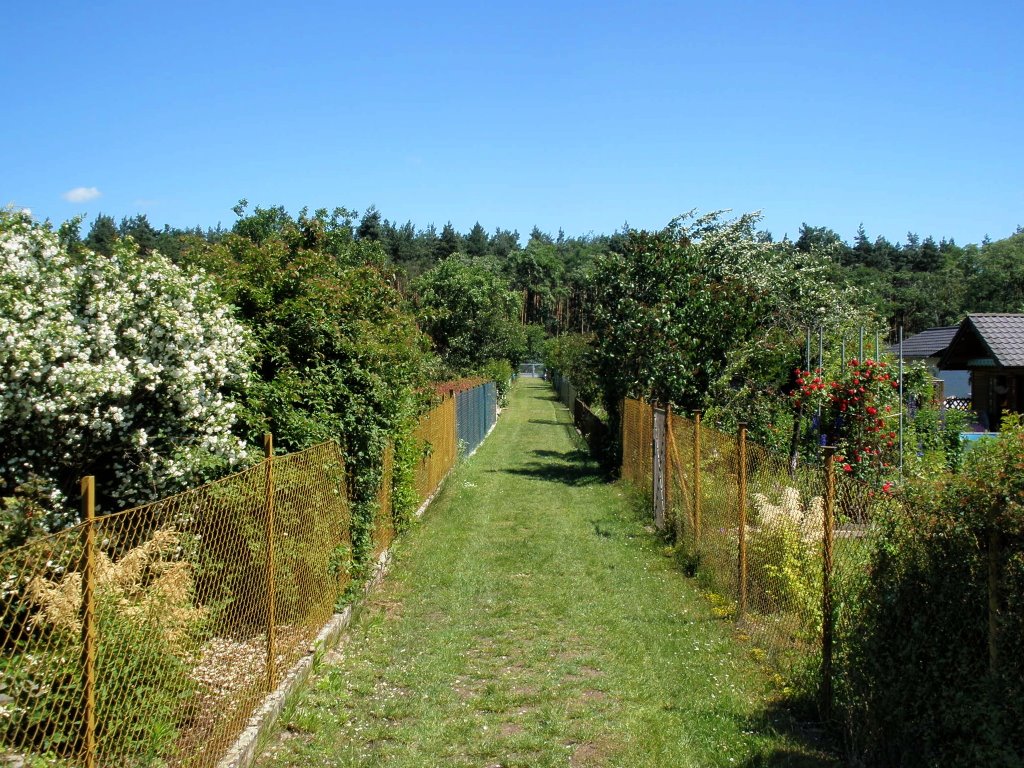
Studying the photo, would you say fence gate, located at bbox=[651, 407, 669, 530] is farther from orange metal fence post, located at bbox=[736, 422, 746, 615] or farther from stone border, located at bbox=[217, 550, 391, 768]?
stone border, located at bbox=[217, 550, 391, 768]

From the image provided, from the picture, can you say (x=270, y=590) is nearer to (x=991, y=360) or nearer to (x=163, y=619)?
(x=163, y=619)

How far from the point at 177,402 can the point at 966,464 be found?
512 cm

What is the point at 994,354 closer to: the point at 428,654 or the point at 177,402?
the point at 428,654

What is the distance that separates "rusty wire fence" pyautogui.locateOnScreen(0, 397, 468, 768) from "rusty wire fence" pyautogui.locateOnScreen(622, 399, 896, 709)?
137 inches

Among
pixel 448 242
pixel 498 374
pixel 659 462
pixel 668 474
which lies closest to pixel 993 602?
pixel 668 474

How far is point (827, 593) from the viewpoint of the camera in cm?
547

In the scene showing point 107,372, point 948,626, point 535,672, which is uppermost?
point 107,372

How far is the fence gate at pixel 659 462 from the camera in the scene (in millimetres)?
12023

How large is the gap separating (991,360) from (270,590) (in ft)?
73.3

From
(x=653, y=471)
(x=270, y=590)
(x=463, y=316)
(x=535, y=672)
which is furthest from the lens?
(x=463, y=316)

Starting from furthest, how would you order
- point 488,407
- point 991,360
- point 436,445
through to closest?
point 488,407
point 991,360
point 436,445

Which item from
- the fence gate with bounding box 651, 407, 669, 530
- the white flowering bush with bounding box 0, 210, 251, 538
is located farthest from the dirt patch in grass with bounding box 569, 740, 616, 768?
the fence gate with bounding box 651, 407, 669, 530

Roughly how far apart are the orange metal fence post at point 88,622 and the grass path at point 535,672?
6.09ft

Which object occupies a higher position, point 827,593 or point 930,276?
point 930,276
